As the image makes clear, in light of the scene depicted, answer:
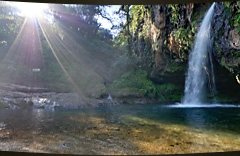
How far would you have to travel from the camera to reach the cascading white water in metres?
9.33

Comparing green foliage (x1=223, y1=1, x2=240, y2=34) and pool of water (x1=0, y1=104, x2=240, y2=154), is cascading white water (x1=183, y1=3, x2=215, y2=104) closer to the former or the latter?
green foliage (x1=223, y1=1, x2=240, y2=34)

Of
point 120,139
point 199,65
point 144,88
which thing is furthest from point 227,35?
point 144,88

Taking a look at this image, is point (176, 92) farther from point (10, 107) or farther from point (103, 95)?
point (10, 107)

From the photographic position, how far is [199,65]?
36.2 feet

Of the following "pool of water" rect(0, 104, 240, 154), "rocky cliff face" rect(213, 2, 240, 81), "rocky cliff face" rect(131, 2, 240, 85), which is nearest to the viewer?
"pool of water" rect(0, 104, 240, 154)

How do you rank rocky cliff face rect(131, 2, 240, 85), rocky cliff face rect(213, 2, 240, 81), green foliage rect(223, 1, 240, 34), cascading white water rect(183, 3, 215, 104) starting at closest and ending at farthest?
green foliage rect(223, 1, 240, 34)
rocky cliff face rect(213, 2, 240, 81)
rocky cliff face rect(131, 2, 240, 85)
cascading white water rect(183, 3, 215, 104)

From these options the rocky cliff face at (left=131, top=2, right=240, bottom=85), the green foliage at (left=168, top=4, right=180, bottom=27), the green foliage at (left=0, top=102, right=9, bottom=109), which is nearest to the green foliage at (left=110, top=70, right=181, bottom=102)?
the rocky cliff face at (left=131, top=2, right=240, bottom=85)

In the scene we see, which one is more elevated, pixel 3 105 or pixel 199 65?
pixel 199 65

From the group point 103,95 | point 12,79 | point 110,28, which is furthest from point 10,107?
point 110,28

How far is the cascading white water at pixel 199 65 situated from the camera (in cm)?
933

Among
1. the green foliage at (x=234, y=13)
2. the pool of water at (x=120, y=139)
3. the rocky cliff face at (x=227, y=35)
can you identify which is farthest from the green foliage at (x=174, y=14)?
the pool of water at (x=120, y=139)

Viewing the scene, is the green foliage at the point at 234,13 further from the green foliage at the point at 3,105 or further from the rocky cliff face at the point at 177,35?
the green foliage at the point at 3,105

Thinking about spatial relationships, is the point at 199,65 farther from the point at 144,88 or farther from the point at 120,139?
the point at 120,139

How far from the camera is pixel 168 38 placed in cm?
1142
